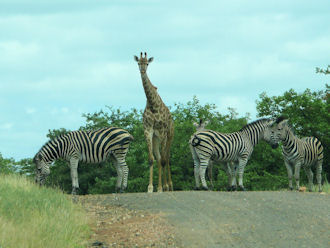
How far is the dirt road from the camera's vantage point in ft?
34.7

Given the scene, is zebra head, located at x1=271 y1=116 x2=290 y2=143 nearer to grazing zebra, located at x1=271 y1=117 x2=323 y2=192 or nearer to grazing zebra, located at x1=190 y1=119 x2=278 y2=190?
grazing zebra, located at x1=271 y1=117 x2=323 y2=192

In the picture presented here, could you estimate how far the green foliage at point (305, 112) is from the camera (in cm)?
2428

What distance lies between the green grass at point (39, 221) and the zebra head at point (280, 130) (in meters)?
7.94

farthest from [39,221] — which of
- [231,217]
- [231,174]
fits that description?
[231,174]

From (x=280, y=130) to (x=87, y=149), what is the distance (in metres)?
6.96

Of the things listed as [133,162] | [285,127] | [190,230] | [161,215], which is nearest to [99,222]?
[161,215]

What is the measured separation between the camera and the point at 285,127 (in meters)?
18.2

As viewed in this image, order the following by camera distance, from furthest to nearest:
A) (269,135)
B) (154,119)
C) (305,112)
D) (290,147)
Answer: (305,112) < (269,135) < (290,147) < (154,119)

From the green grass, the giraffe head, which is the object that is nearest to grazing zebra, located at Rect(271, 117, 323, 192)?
the giraffe head

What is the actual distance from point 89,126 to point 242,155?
11651 mm

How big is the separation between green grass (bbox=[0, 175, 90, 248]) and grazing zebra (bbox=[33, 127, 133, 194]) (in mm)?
2477

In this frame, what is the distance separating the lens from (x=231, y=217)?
39.7 ft

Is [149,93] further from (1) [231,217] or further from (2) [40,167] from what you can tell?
(1) [231,217]

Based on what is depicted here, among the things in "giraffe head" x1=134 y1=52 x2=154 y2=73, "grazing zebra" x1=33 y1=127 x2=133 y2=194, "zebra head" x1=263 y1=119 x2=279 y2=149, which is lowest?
"grazing zebra" x1=33 y1=127 x2=133 y2=194
